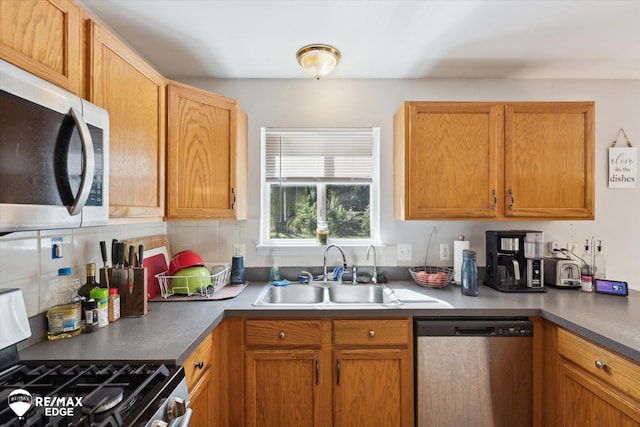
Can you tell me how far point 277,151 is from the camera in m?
2.36

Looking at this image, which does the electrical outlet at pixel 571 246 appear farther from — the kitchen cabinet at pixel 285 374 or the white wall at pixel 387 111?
the kitchen cabinet at pixel 285 374

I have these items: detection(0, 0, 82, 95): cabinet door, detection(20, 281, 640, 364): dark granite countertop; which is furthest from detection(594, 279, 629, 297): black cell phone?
detection(0, 0, 82, 95): cabinet door

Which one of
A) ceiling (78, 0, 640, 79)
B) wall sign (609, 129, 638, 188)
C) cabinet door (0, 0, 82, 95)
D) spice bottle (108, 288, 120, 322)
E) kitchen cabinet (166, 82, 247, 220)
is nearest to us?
cabinet door (0, 0, 82, 95)

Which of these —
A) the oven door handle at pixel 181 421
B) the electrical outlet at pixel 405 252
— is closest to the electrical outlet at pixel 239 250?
the electrical outlet at pixel 405 252

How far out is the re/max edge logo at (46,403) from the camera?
2.53 ft

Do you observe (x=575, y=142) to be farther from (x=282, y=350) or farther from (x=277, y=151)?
(x=282, y=350)

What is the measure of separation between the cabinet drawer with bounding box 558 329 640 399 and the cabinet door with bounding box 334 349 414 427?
2.39 feet

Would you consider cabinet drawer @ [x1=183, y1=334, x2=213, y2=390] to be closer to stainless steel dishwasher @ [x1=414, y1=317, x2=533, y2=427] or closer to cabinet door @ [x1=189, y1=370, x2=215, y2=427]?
cabinet door @ [x1=189, y1=370, x2=215, y2=427]

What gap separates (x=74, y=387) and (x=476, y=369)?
170 centimetres

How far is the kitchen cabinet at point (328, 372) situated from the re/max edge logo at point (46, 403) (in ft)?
2.90

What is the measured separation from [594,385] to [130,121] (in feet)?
7.55

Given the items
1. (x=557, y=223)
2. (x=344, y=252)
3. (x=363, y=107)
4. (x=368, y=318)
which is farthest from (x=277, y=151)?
(x=557, y=223)

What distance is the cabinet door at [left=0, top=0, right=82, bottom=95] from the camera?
84 centimetres

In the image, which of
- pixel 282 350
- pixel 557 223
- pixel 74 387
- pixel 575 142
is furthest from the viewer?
pixel 557 223
